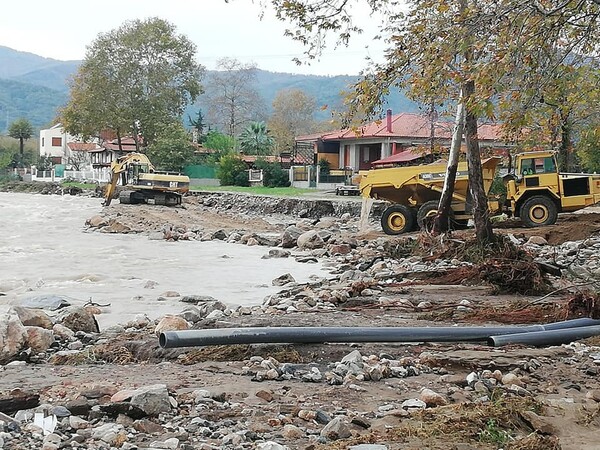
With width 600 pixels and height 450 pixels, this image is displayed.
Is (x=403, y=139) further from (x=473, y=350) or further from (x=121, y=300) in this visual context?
(x=473, y=350)

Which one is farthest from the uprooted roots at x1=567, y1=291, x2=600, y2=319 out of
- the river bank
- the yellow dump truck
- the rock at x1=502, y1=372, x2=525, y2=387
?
the yellow dump truck

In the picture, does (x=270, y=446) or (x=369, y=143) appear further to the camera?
(x=369, y=143)

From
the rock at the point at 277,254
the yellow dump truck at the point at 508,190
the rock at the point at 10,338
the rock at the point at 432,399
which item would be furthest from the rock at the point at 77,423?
the yellow dump truck at the point at 508,190

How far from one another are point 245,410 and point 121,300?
8.59 meters

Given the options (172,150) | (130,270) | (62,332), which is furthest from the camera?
(172,150)

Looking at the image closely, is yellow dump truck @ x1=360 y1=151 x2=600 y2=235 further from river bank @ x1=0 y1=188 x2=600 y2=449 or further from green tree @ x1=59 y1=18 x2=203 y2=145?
green tree @ x1=59 y1=18 x2=203 y2=145

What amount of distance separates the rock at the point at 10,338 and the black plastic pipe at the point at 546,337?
470cm

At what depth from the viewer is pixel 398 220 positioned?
2277 centimetres

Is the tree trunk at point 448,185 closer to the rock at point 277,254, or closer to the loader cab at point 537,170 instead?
the loader cab at point 537,170

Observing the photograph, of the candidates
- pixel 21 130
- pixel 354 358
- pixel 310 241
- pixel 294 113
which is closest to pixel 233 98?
pixel 294 113

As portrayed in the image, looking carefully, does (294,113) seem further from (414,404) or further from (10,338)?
(414,404)

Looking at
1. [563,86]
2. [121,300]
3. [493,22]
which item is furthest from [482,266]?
[121,300]

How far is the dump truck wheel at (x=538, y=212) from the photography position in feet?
69.9

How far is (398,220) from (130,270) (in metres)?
8.19
